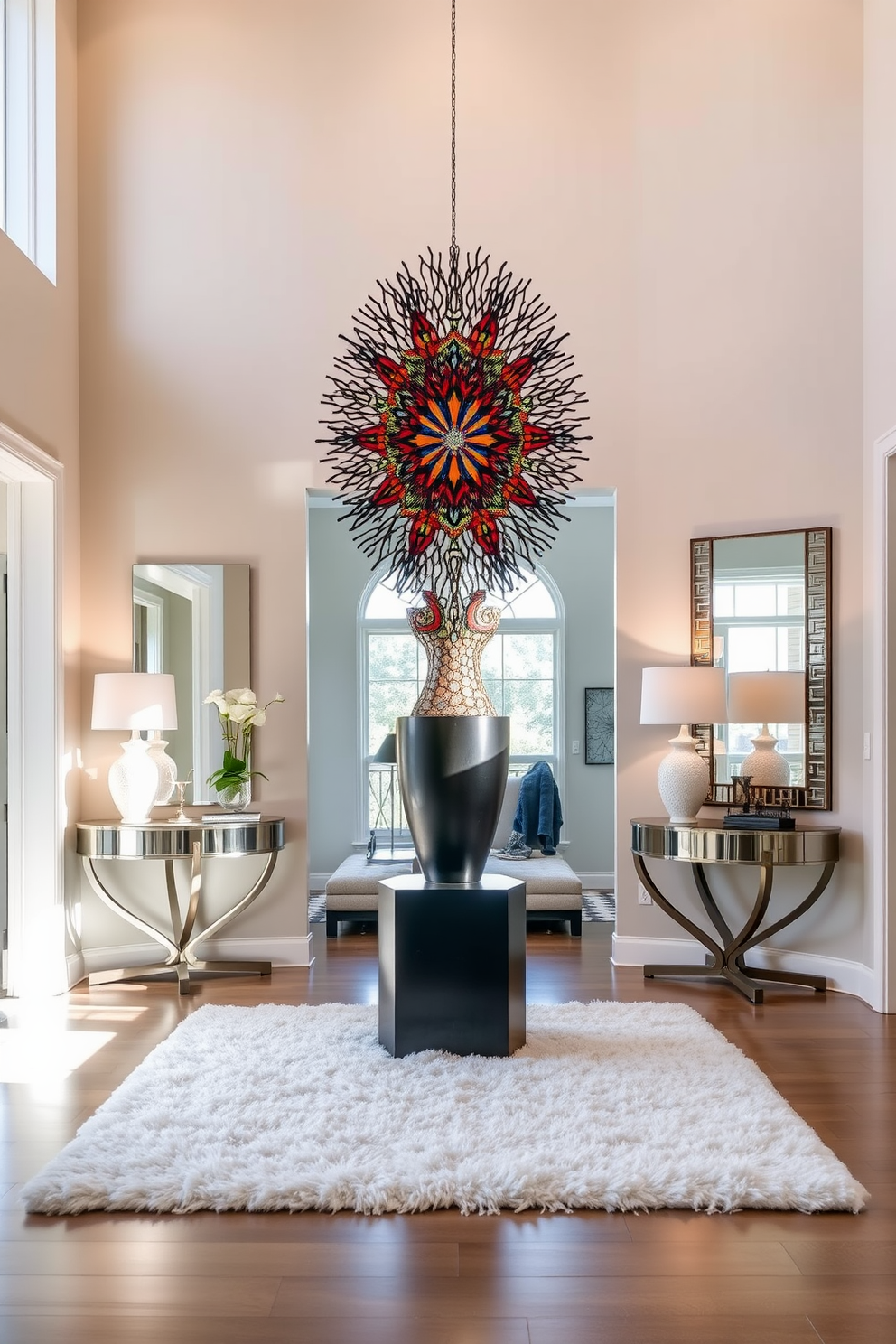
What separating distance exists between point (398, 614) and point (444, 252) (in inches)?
132

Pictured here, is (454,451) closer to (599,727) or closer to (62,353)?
(62,353)

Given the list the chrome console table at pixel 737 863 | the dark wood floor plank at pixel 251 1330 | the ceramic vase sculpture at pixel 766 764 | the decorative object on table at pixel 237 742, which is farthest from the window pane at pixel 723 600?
the dark wood floor plank at pixel 251 1330

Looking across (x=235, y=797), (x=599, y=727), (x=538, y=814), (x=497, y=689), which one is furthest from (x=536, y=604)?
(x=235, y=797)

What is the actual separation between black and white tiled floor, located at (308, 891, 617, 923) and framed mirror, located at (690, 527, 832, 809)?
6.23 ft

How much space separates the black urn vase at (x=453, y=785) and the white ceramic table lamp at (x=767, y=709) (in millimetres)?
1697

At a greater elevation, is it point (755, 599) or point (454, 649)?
point (755, 599)

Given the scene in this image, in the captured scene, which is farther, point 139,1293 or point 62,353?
point 62,353

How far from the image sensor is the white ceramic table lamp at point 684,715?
15.8 feet

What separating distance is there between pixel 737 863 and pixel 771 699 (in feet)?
2.57

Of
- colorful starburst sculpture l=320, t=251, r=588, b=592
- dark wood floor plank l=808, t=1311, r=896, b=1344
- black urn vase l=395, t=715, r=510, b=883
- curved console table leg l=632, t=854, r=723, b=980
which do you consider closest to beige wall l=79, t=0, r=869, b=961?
curved console table leg l=632, t=854, r=723, b=980

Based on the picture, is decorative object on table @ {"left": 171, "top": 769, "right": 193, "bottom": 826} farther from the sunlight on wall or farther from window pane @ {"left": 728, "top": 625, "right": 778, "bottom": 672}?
window pane @ {"left": 728, "top": 625, "right": 778, "bottom": 672}

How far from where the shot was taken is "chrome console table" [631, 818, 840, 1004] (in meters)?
4.62

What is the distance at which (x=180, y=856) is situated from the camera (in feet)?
15.7

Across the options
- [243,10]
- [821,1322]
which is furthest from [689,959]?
[243,10]
